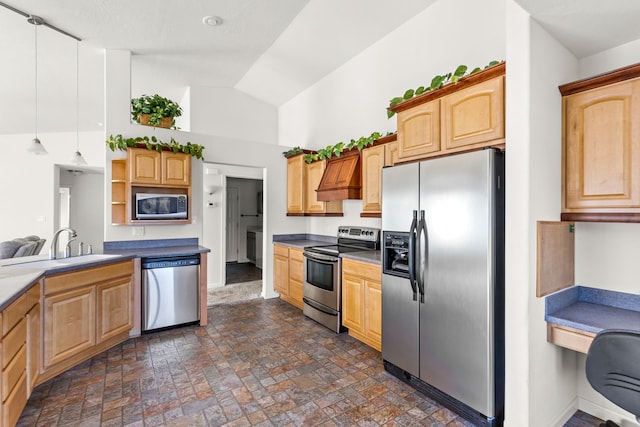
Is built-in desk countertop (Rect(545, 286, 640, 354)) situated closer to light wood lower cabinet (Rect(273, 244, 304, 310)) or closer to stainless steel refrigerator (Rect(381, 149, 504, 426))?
stainless steel refrigerator (Rect(381, 149, 504, 426))

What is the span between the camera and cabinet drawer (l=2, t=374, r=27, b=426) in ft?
5.67

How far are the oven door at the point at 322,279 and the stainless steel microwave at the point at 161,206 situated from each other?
5.74 ft

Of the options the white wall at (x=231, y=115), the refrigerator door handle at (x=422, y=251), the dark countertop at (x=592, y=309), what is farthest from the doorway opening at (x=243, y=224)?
the dark countertop at (x=592, y=309)

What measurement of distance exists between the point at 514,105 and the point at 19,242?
21.5 ft

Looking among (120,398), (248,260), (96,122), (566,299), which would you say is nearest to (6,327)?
(120,398)

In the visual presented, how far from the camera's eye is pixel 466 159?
2080mm

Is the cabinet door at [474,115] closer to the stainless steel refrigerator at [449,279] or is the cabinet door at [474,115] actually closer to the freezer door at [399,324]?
the stainless steel refrigerator at [449,279]

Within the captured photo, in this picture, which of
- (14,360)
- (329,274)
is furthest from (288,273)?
(14,360)

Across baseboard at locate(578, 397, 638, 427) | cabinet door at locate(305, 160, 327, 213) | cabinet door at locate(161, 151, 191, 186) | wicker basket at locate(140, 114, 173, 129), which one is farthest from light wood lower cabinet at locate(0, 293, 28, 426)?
baseboard at locate(578, 397, 638, 427)

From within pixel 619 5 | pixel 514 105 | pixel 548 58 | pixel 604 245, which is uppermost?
pixel 619 5

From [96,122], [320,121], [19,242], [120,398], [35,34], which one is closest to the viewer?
[120,398]

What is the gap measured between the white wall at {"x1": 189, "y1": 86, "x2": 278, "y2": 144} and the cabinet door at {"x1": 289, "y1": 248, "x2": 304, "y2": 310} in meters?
2.71

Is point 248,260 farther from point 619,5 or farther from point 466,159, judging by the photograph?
point 619,5

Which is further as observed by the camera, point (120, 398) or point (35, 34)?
point (35, 34)
